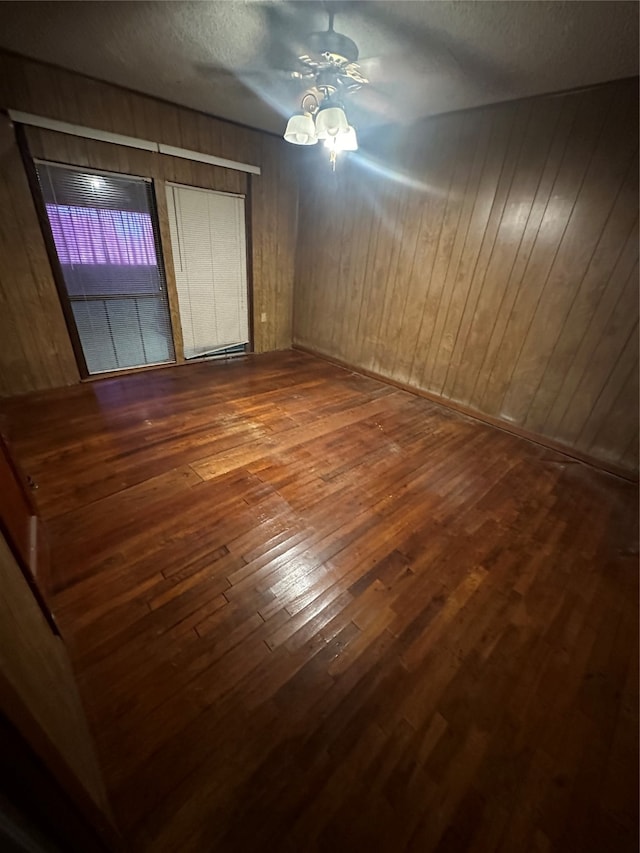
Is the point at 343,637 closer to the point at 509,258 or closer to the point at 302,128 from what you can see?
the point at 302,128

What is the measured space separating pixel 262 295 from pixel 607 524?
13.5 ft

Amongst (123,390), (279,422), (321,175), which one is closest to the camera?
(279,422)

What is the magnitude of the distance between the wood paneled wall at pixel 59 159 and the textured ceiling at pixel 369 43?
0.65ft

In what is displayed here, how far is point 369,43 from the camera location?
72.6 inches

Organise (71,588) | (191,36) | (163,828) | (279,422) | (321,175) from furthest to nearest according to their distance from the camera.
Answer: (321,175) < (279,422) < (191,36) < (71,588) < (163,828)

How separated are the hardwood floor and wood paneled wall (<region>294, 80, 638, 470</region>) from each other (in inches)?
28.1

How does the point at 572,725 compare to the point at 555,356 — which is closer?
the point at 572,725

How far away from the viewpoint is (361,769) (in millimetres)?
1020

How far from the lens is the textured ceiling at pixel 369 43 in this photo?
1.60 metres

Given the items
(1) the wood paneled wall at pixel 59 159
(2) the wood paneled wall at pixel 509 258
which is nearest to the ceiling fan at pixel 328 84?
(2) the wood paneled wall at pixel 509 258

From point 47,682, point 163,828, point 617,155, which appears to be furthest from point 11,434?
point 617,155

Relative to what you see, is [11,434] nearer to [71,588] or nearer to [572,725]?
[71,588]

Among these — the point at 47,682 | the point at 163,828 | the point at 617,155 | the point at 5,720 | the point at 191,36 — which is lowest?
the point at 163,828

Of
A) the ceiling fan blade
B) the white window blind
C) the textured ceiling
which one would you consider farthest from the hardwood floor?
the ceiling fan blade
